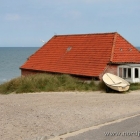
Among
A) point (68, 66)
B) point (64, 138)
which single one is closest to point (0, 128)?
point (64, 138)

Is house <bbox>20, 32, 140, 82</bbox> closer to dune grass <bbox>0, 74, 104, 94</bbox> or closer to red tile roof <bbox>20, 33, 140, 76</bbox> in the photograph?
red tile roof <bbox>20, 33, 140, 76</bbox>

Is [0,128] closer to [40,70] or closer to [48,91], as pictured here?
[48,91]

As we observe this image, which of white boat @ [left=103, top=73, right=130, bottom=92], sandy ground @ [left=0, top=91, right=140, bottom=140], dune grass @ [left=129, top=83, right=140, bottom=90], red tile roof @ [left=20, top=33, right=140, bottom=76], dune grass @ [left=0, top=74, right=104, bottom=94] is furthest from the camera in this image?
red tile roof @ [left=20, top=33, right=140, bottom=76]

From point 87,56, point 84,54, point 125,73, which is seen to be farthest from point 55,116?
point 84,54

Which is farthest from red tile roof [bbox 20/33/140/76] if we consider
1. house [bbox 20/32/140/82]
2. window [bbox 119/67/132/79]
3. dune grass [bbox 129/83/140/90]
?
dune grass [bbox 129/83/140/90]

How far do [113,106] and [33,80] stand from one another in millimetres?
9773

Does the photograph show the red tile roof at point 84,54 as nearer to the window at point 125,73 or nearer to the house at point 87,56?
the house at point 87,56

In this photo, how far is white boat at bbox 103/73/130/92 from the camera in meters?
23.3

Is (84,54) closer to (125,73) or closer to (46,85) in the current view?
(125,73)

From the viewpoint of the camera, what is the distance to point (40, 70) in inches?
1215

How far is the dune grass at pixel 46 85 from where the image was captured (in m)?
24.5

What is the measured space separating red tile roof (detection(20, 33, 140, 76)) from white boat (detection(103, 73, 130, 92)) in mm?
1275

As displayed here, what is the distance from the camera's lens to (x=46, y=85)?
24.9 meters

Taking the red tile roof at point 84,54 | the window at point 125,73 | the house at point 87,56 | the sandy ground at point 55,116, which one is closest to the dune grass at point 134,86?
the house at point 87,56
